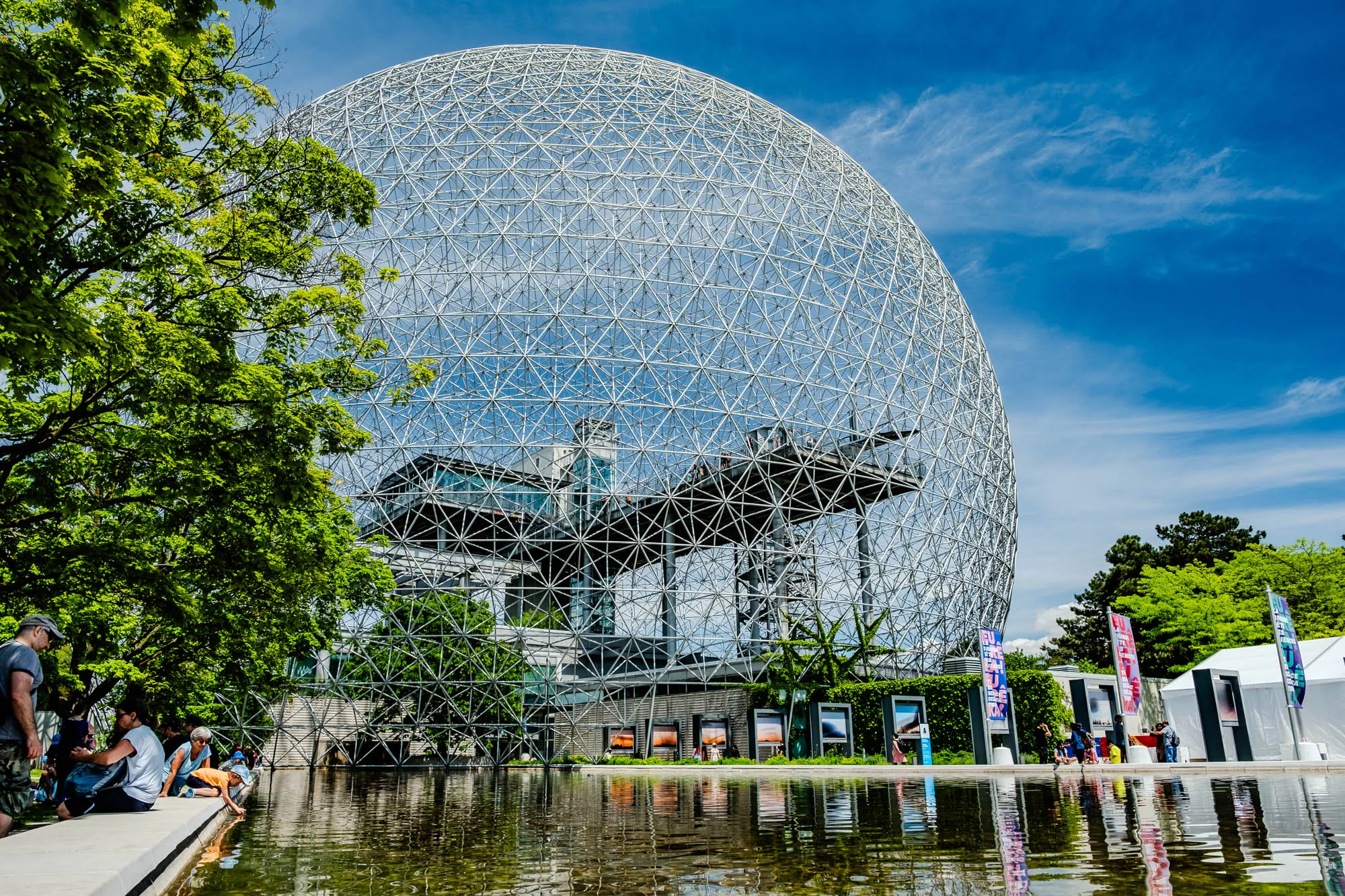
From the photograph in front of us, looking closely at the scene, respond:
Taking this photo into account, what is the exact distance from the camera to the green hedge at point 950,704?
27.6 m

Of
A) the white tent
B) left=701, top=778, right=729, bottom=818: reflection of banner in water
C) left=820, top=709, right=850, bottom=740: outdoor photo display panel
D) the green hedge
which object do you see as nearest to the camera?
left=701, top=778, right=729, bottom=818: reflection of banner in water

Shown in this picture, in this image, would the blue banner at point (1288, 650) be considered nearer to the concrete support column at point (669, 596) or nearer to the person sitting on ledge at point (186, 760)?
the concrete support column at point (669, 596)

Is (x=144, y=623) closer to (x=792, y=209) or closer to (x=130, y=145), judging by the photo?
(x=130, y=145)

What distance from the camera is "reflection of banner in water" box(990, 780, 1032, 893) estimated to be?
460 centimetres

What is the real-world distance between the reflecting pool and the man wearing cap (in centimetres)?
125

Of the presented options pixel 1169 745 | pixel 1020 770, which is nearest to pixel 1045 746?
pixel 1169 745

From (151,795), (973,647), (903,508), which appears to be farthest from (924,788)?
(973,647)

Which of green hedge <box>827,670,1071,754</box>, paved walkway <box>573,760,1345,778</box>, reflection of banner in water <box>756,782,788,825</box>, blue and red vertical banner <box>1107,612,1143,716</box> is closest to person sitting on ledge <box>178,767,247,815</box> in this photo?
reflection of banner in water <box>756,782,788,825</box>

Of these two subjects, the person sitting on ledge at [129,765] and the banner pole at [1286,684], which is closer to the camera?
the person sitting on ledge at [129,765]

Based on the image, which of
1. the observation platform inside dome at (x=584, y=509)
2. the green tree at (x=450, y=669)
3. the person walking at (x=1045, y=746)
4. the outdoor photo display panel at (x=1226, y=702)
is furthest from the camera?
the green tree at (x=450, y=669)

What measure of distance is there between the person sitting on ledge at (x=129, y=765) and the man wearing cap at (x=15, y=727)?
1.90 metres

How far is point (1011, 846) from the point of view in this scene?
242 inches

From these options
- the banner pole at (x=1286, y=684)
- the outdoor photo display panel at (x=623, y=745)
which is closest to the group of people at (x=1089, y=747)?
the banner pole at (x=1286, y=684)

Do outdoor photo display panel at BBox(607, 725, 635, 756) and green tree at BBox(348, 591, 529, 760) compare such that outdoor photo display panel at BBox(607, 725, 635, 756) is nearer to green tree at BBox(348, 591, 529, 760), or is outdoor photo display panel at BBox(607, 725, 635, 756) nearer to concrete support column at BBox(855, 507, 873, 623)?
green tree at BBox(348, 591, 529, 760)
